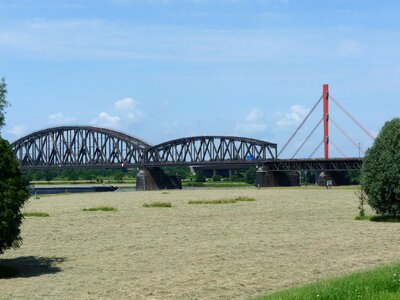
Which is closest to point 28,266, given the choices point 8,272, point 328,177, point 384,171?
point 8,272

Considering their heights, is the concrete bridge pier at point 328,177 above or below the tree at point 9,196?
above

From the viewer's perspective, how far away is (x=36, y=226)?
1783 inches

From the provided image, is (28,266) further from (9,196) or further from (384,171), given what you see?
(384,171)

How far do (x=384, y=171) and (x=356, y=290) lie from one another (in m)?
27.0

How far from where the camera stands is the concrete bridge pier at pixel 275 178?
167375mm

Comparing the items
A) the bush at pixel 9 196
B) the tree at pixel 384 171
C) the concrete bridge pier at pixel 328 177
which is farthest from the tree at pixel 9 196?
the concrete bridge pier at pixel 328 177

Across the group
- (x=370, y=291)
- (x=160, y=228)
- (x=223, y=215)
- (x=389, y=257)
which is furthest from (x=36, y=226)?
(x=370, y=291)

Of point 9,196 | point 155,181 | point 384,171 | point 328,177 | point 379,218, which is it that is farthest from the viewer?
point 155,181

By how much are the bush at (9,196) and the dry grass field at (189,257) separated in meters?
1.49

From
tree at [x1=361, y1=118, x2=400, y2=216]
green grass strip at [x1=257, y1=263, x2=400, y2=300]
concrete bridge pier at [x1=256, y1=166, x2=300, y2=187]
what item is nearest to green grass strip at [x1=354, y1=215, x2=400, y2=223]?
tree at [x1=361, y1=118, x2=400, y2=216]

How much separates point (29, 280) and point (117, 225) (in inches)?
878

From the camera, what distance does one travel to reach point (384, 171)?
41.8 m

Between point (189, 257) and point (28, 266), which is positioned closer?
point (28, 266)

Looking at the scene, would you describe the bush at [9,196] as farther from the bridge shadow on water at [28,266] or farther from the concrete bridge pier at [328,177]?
the concrete bridge pier at [328,177]
